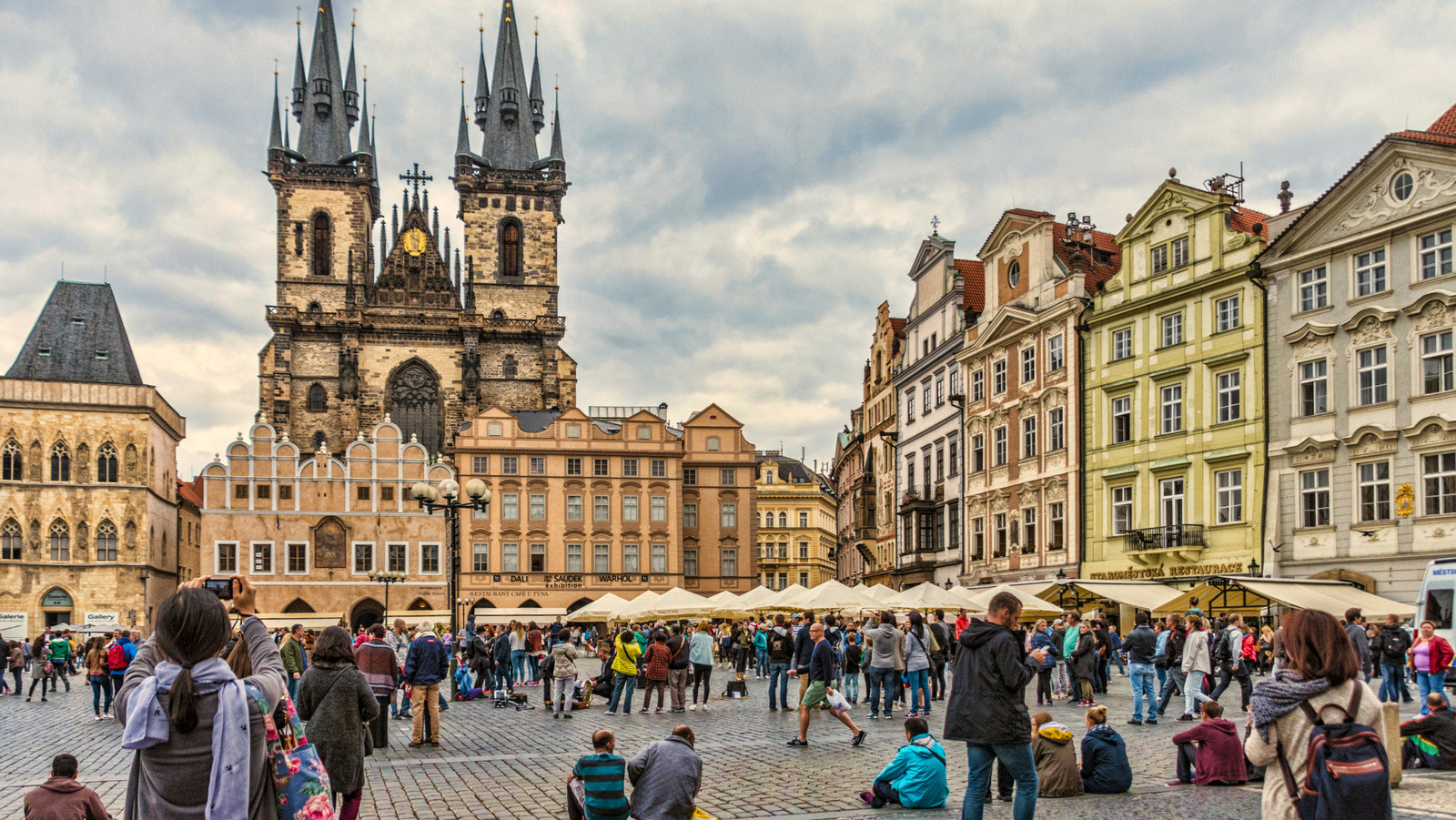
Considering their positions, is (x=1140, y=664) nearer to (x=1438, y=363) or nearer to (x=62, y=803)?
(x=62, y=803)

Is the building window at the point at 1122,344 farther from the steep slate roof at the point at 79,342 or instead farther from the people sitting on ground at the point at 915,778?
the steep slate roof at the point at 79,342

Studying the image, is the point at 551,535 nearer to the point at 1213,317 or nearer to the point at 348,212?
the point at 348,212

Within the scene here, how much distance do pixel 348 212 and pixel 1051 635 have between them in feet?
219

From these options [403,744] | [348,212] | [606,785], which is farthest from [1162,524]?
[348,212]

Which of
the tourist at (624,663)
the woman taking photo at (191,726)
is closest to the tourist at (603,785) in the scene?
the woman taking photo at (191,726)

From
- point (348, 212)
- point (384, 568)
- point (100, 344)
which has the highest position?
point (348, 212)

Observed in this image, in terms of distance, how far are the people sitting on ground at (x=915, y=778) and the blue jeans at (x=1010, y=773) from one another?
2.73 metres

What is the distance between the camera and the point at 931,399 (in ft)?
167

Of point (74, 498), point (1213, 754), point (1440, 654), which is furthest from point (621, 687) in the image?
point (74, 498)

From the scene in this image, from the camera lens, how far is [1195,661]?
1784 centimetres

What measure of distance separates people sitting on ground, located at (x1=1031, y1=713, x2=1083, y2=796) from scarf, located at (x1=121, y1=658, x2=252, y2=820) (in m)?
8.47

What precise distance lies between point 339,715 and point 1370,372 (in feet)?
95.1

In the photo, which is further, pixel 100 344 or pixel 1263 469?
pixel 100 344

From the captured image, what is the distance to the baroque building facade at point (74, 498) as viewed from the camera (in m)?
61.9
